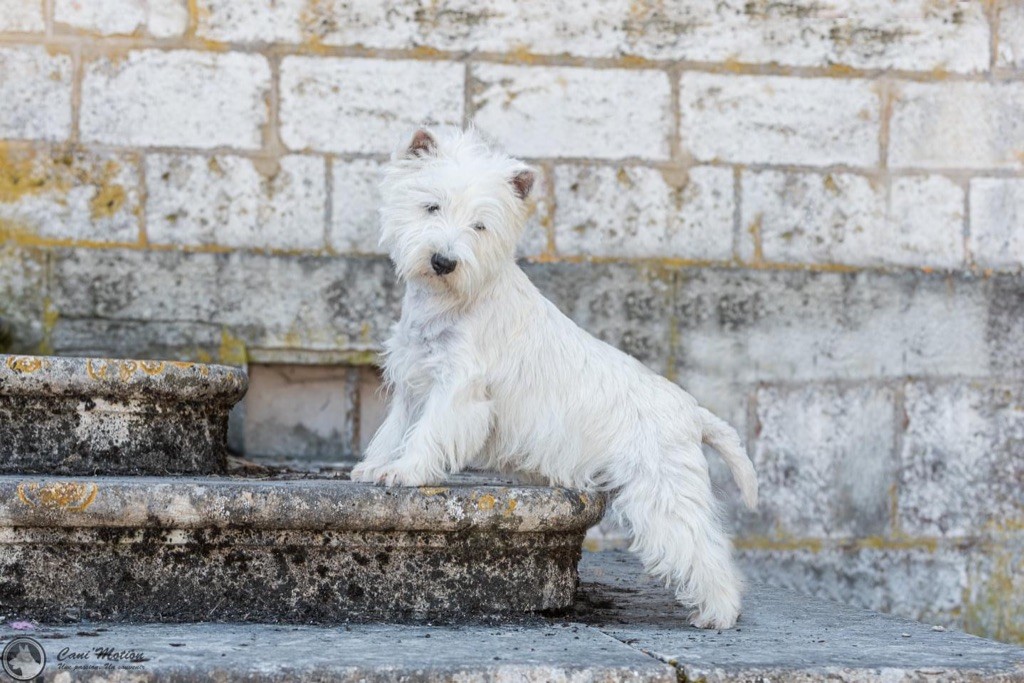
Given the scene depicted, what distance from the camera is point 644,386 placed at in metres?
3.56

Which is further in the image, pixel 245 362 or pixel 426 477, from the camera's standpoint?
pixel 245 362

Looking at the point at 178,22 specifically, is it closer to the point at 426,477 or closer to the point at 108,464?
the point at 108,464

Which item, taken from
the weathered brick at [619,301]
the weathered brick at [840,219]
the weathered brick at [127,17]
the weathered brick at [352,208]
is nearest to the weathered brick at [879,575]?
the weathered brick at [619,301]

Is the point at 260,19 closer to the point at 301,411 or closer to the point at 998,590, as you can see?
the point at 301,411

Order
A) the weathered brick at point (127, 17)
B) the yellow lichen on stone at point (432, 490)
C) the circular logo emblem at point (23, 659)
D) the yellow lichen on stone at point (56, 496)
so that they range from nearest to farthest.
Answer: the circular logo emblem at point (23, 659), the yellow lichen on stone at point (56, 496), the yellow lichen on stone at point (432, 490), the weathered brick at point (127, 17)

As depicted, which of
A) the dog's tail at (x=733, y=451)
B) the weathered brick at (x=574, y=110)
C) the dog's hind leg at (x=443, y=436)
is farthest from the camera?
the weathered brick at (x=574, y=110)

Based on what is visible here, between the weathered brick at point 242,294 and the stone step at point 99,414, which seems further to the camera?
the weathered brick at point 242,294

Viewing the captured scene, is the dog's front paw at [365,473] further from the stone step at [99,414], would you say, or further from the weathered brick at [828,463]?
the weathered brick at [828,463]

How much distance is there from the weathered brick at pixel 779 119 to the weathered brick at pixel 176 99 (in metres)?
1.87

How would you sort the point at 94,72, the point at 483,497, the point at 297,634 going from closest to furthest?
the point at 297,634, the point at 483,497, the point at 94,72

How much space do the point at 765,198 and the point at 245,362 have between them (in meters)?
2.36

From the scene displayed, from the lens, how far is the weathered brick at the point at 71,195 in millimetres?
5105

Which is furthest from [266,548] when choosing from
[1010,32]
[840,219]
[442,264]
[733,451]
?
[1010,32]

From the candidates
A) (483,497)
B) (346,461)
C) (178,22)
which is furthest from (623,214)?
(483,497)
